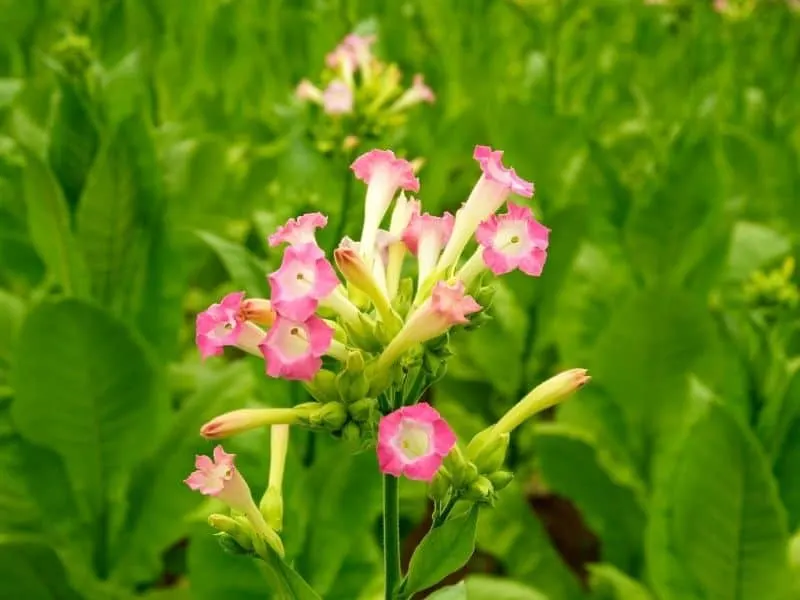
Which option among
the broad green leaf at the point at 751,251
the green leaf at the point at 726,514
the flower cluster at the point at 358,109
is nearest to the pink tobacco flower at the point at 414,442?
the green leaf at the point at 726,514

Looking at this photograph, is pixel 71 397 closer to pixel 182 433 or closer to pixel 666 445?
pixel 182 433

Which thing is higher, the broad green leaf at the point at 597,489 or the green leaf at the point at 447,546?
the green leaf at the point at 447,546

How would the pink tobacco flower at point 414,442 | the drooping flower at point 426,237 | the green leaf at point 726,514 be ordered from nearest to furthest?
the pink tobacco flower at point 414,442 → the drooping flower at point 426,237 → the green leaf at point 726,514

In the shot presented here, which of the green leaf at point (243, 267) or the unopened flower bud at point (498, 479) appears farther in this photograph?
the green leaf at point (243, 267)

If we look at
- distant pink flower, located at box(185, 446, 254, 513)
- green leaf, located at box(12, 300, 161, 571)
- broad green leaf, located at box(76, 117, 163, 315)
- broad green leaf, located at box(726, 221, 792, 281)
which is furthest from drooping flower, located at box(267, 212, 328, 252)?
broad green leaf, located at box(726, 221, 792, 281)

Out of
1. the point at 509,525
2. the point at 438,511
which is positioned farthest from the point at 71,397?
the point at 509,525

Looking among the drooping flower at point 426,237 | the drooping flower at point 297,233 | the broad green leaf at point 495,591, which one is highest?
the drooping flower at point 297,233

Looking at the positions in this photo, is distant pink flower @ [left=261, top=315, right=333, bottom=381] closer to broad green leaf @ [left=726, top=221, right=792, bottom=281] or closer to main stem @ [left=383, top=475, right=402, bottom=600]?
main stem @ [left=383, top=475, right=402, bottom=600]

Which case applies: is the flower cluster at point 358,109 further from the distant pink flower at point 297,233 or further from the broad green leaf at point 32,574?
the distant pink flower at point 297,233
